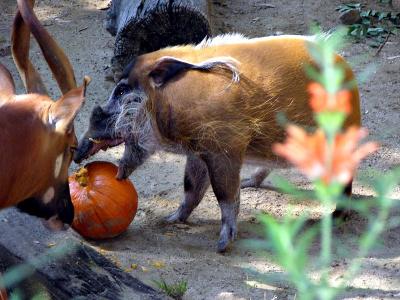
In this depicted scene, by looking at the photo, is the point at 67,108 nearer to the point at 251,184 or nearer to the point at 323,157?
the point at 323,157

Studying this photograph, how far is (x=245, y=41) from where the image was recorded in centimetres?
433

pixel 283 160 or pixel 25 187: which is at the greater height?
pixel 25 187

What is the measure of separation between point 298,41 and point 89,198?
4.77 ft

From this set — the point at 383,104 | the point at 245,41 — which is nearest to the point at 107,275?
the point at 245,41

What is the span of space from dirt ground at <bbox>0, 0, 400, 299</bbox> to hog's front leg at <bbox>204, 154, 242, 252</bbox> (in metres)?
0.11

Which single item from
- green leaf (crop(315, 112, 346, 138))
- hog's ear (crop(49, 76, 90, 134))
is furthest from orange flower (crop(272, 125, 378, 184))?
hog's ear (crop(49, 76, 90, 134))

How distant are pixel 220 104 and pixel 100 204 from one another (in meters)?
0.86

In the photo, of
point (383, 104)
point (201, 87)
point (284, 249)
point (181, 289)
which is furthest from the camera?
point (383, 104)

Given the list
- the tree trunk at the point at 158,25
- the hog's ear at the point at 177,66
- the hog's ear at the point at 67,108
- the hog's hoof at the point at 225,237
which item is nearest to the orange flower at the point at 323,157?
the hog's ear at the point at 67,108

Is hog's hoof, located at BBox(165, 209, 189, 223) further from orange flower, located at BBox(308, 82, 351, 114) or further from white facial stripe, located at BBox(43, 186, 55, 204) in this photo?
orange flower, located at BBox(308, 82, 351, 114)

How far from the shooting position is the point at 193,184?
454 cm

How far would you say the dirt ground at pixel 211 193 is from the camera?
388 cm

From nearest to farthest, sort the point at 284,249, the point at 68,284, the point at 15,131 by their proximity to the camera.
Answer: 1. the point at 284,249
2. the point at 15,131
3. the point at 68,284

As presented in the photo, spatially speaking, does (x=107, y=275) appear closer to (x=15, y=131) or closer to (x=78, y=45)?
(x=15, y=131)
